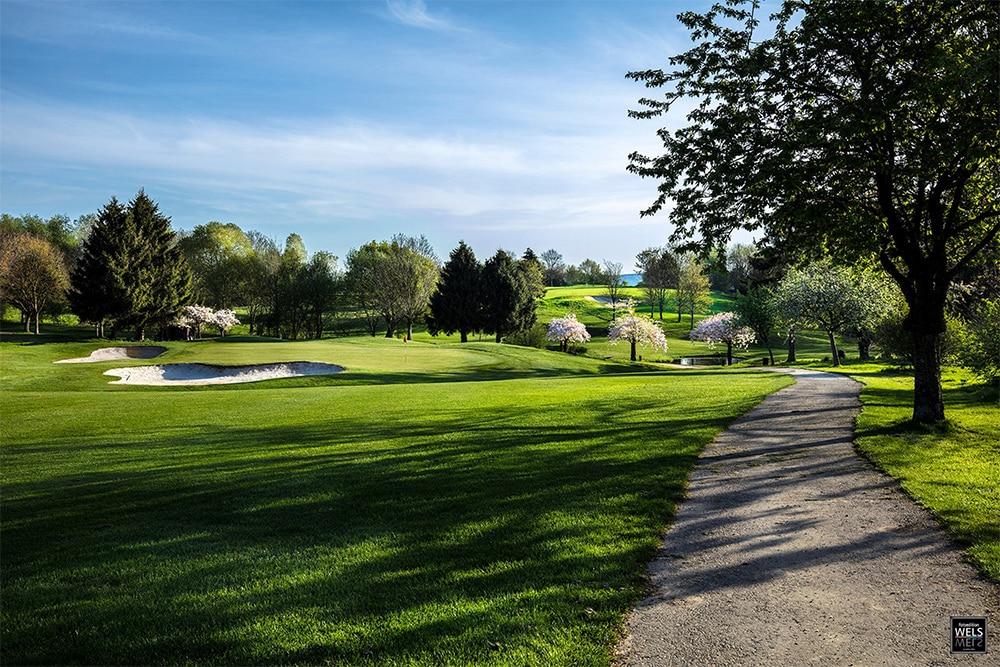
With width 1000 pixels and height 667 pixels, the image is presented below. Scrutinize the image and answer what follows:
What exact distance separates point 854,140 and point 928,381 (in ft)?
19.4

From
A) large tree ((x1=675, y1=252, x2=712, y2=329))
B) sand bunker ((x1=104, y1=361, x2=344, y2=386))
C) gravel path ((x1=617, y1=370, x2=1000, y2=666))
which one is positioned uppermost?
large tree ((x1=675, y1=252, x2=712, y2=329))

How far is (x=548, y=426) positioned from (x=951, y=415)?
10.9m

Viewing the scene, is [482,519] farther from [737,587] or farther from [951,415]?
[951,415]

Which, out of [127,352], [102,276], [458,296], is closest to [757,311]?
[458,296]

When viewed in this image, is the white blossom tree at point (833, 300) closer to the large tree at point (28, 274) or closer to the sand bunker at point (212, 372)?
the sand bunker at point (212, 372)

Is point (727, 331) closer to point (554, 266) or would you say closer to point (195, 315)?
point (195, 315)

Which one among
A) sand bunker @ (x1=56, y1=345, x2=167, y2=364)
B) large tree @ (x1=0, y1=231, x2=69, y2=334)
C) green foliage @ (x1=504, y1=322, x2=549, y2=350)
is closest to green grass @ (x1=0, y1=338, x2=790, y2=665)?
sand bunker @ (x1=56, y1=345, x2=167, y2=364)

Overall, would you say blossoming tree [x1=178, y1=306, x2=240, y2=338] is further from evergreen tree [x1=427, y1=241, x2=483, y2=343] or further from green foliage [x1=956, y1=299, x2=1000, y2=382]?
green foliage [x1=956, y1=299, x2=1000, y2=382]

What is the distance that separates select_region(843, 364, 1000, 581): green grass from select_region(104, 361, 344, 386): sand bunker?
24817 mm

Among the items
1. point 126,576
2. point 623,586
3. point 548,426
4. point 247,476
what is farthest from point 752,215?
point 126,576

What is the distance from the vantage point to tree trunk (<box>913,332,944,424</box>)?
44.9 ft

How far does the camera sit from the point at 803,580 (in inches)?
224

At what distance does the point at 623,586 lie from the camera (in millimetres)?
5465

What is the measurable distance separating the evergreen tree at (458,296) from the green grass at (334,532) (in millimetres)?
52697
